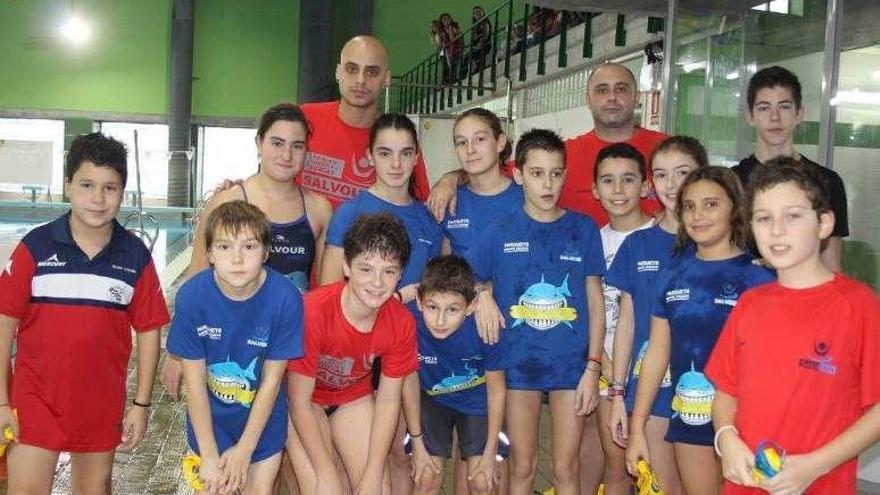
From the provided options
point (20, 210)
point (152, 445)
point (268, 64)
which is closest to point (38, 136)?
point (20, 210)

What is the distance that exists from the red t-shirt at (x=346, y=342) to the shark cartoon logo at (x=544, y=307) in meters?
0.51

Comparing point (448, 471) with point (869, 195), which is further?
point (448, 471)

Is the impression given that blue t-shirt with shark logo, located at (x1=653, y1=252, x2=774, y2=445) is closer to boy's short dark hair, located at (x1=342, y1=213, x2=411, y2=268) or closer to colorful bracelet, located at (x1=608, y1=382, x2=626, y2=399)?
colorful bracelet, located at (x1=608, y1=382, x2=626, y2=399)

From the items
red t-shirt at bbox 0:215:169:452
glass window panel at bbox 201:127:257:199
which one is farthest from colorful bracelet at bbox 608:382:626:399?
glass window panel at bbox 201:127:257:199

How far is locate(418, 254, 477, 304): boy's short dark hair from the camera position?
11.7 feet

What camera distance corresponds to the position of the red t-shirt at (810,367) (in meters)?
2.55

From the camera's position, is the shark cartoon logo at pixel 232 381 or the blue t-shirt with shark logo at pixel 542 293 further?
the blue t-shirt with shark logo at pixel 542 293

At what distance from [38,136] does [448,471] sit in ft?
78.0

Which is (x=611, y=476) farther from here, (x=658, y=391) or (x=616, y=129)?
(x=616, y=129)

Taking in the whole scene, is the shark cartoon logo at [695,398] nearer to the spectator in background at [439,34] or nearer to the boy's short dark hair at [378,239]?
the boy's short dark hair at [378,239]

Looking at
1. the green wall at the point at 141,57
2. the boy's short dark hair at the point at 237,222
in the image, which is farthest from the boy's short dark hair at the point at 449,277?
the green wall at the point at 141,57

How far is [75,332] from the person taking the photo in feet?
10.9

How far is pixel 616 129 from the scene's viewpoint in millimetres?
4484

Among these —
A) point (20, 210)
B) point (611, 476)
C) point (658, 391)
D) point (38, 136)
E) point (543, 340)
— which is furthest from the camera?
point (38, 136)
